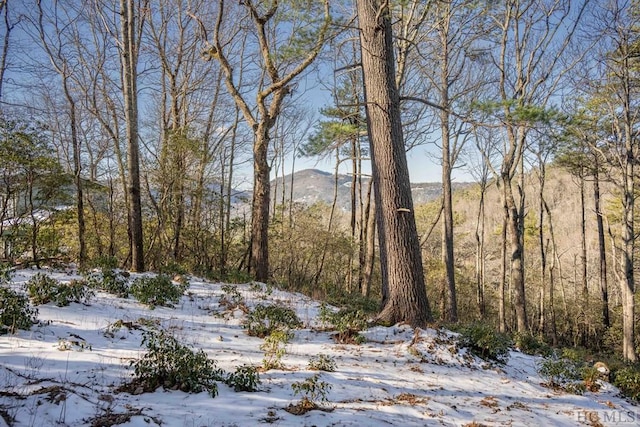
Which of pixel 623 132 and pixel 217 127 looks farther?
pixel 217 127

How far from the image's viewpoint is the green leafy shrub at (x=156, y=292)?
16.3ft

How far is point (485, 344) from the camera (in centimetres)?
445

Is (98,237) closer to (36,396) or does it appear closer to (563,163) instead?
(36,396)

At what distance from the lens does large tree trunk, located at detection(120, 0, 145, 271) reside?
22.8 feet

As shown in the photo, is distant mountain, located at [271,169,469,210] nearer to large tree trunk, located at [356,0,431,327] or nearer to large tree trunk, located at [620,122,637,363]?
large tree trunk, located at [356,0,431,327]

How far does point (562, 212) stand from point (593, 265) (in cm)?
1992

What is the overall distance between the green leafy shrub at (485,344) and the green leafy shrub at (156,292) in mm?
4102

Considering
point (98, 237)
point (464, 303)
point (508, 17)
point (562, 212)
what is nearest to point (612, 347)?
point (464, 303)

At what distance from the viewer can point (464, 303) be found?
23.0 meters

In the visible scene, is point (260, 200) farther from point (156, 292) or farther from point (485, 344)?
point (485, 344)

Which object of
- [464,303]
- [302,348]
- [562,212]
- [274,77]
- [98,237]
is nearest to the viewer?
[302,348]

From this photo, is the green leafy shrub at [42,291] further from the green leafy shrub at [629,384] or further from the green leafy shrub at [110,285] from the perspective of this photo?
the green leafy shrub at [629,384]

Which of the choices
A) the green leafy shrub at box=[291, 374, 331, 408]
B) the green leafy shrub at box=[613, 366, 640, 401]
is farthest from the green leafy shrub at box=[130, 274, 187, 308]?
the green leafy shrub at box=[613, 366, 640, 401]

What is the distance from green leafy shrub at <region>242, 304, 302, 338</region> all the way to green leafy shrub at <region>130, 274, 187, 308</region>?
1258mm
